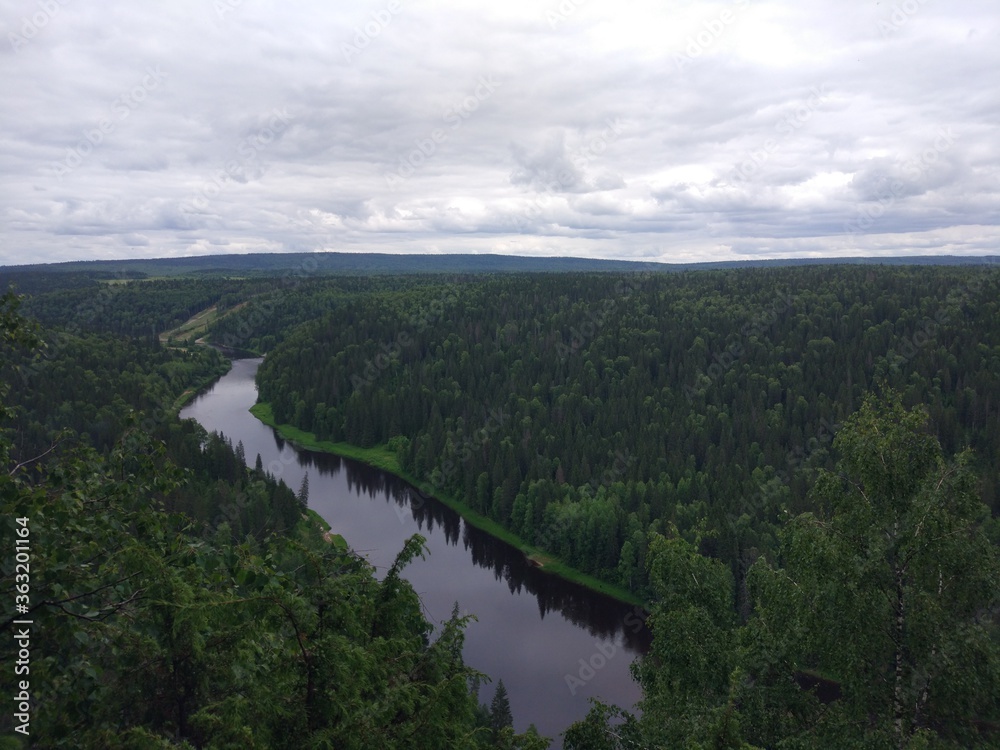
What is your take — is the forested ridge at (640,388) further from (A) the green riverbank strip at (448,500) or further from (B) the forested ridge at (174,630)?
(B) the forested ridge at (174,630)

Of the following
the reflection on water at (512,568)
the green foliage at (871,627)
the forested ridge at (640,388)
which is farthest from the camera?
the forested ridge at (640,388)

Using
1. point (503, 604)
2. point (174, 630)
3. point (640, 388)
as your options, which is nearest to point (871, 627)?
point (174, 630)

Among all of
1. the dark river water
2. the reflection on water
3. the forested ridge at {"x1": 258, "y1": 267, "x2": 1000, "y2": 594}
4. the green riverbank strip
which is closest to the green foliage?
→ the dark river water

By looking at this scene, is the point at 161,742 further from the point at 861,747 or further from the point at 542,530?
the point at 542,530

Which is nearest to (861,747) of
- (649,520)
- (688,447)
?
(649,520)

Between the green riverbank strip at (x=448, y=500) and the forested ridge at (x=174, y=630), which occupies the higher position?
the forested ridge at (x=174, y=630)

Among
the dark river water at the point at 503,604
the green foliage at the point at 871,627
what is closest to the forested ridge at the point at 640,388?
the dark river water at the point at 503,604

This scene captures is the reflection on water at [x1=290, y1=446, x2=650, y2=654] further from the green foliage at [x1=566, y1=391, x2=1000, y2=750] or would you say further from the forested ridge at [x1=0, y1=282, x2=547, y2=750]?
the forested ridge at [x1=0, y1=282, x2=547, y2=750]
